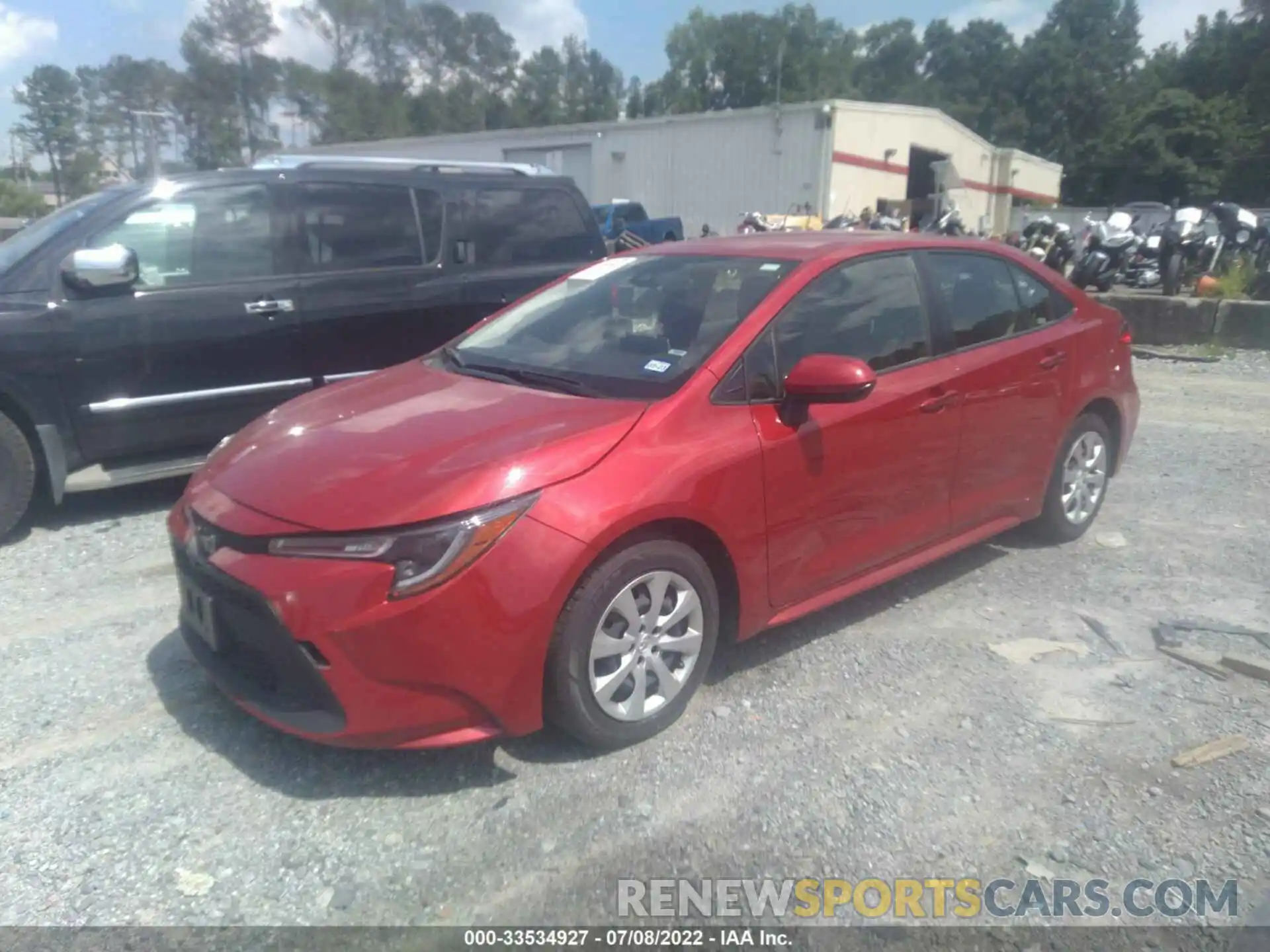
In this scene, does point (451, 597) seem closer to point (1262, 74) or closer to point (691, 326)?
point (691, 326)

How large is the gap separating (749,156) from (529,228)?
2348 centimetres

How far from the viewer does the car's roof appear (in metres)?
3.98

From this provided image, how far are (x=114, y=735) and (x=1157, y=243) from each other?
14.8m

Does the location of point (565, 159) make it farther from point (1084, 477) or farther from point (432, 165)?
point (1084, 477)

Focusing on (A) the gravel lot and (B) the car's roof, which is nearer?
(A) the gravel lot

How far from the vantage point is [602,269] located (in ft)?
14.5

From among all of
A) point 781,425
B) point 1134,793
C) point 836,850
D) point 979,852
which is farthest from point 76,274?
point 1134,793

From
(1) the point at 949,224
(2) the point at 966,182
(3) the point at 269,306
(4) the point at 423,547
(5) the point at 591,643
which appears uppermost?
(3) the point at 269,306

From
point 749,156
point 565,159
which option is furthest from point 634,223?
point 565,159

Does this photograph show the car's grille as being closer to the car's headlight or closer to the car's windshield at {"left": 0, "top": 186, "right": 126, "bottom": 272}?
the car's headlight

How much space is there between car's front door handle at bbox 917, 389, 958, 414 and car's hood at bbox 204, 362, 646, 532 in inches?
51.4

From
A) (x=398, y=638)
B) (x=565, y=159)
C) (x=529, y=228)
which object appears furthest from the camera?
(x=565, y=159)

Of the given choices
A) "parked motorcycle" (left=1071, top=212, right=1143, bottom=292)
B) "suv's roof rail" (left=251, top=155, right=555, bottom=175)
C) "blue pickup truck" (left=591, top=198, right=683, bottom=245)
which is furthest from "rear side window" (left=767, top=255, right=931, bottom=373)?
"blue pickup truck" (left=591, top=198, right=683, bottom=245)

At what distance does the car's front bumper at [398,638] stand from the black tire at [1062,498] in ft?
9.67
